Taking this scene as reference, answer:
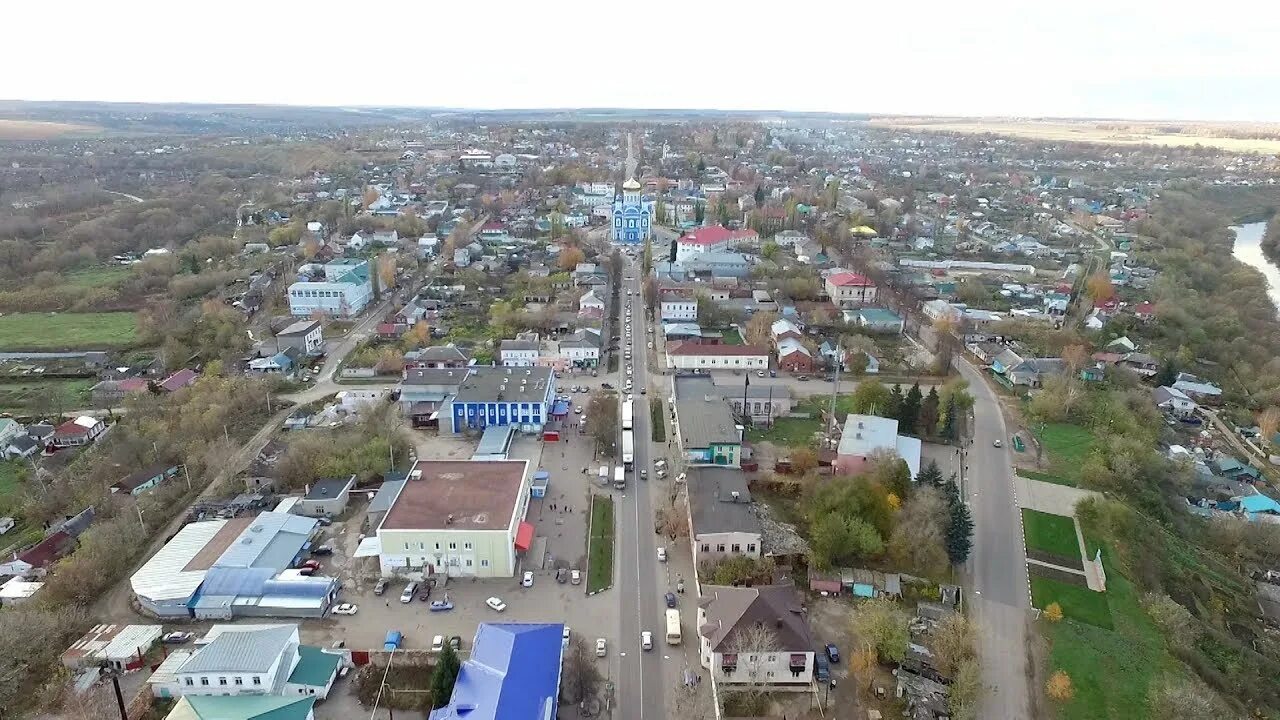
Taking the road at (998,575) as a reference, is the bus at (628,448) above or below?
above

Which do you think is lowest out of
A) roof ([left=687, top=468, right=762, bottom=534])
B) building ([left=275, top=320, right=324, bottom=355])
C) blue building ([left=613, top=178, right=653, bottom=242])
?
roof ([left=687, top=468, right=762, bottom=534])

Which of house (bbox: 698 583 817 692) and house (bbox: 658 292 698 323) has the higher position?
house (bbox: 658 292 698 323)

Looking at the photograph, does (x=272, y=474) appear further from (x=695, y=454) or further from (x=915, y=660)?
(x=915, y=660)

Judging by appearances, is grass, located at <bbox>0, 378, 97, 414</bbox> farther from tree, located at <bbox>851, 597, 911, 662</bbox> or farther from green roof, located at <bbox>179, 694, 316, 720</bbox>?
tree, located at <bbox>851, 597, 911, 662</bbox>

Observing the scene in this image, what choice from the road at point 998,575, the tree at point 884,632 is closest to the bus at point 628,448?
the tree at point 884,632

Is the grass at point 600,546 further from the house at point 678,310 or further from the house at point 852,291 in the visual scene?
the house at point 852,291

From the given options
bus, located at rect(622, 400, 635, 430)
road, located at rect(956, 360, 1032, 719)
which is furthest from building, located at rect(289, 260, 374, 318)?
road, located at rect(956, 360, 1032, 719)
